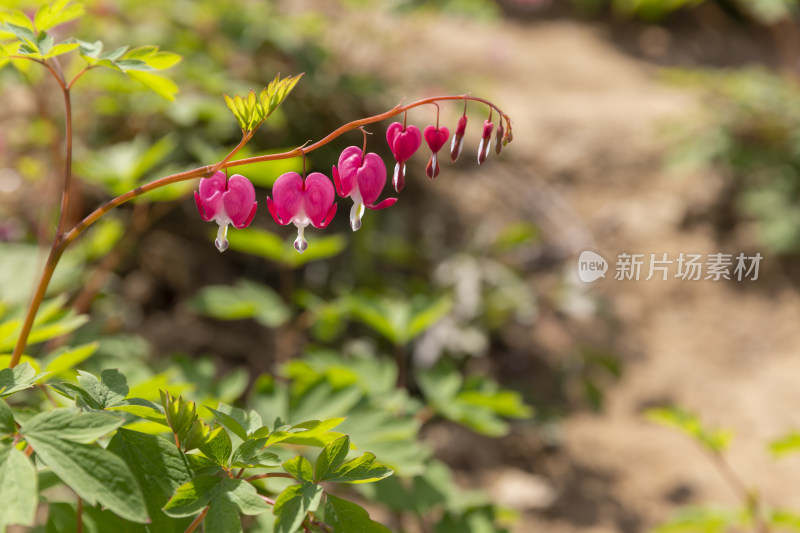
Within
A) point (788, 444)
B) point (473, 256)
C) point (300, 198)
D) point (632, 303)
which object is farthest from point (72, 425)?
point (632, 303)

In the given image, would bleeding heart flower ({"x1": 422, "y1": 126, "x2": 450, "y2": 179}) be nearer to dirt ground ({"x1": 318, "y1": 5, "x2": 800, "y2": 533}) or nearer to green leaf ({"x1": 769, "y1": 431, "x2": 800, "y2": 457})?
green leaf ({"x1": 769, "y1": 431, "x2": 800, "y2": 457})

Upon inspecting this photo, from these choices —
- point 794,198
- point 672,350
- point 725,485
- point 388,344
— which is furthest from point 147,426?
point 794,198

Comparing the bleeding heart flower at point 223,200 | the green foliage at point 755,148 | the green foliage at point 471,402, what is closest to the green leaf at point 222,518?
the bleeding heart flower at point 223,200

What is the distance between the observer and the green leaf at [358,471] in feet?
2.80

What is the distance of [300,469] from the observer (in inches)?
34.1

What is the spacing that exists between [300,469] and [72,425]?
29 cm

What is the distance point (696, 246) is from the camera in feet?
14.2

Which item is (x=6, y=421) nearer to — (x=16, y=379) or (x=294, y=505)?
(x=16, y=379)

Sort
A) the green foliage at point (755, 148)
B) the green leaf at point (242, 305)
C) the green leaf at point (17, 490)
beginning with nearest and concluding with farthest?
1. the green leaf at point (17, 490)
2. the green leaf at point (242, 305)
3. the green foliage at point (755, 148)

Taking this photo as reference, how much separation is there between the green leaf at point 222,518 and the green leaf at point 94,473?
0.10 meters

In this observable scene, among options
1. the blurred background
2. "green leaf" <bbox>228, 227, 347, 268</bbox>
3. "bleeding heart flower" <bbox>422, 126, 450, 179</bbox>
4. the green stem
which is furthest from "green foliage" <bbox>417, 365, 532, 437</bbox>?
the green stem

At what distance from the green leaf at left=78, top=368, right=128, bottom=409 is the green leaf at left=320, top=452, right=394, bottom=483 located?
0.95 ft

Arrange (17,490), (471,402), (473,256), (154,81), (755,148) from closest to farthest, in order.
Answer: (17,490), (154,81), (471,402), (473,256), (755,148)

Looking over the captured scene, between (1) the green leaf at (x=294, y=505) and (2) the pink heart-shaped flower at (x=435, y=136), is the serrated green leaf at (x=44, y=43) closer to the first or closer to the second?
(2) the pink heart-shaped flower at (x=435, y=136)
